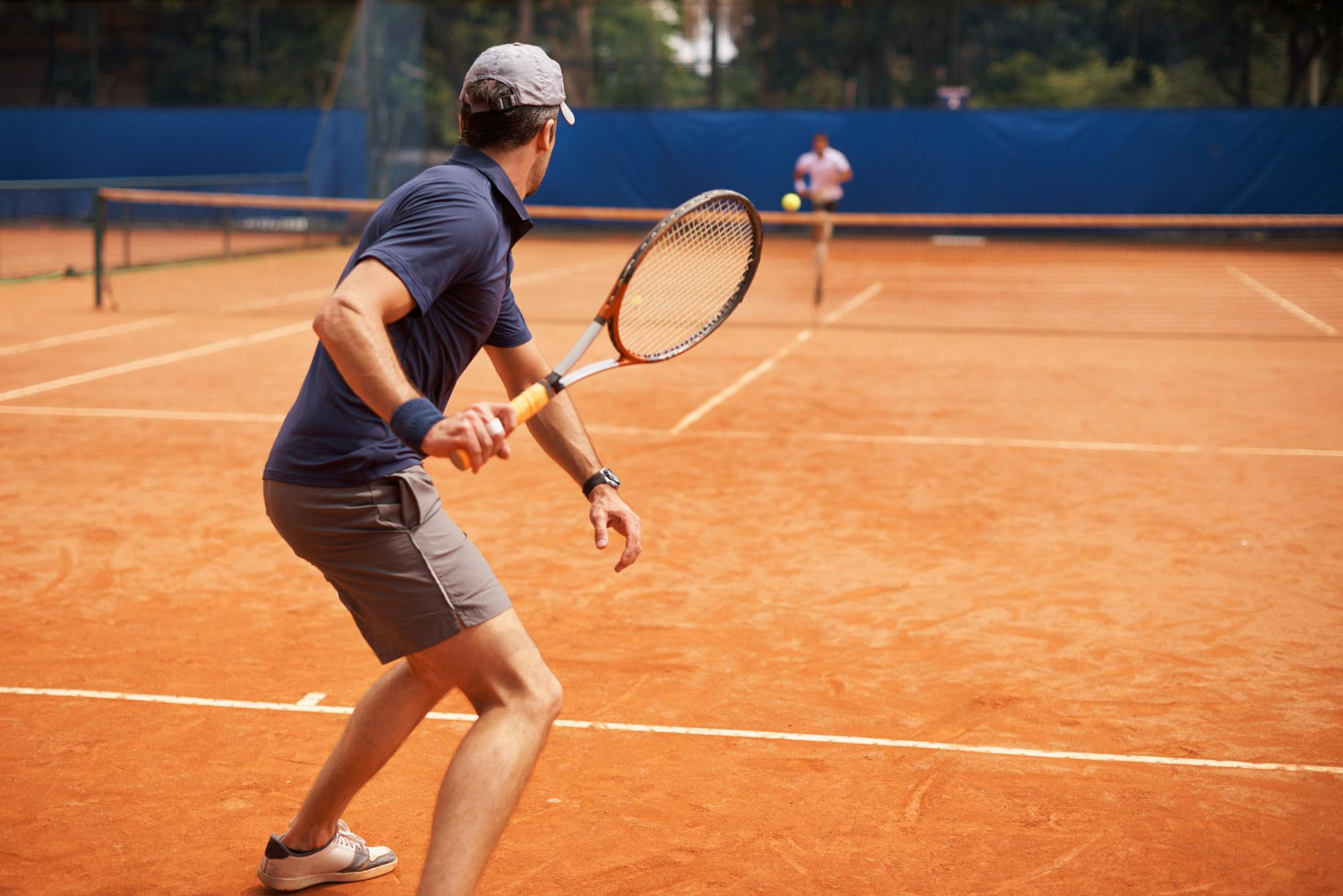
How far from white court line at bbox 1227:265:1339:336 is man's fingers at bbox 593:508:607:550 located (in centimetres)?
1331

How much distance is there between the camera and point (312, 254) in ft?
74.7

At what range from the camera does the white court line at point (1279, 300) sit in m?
14.8

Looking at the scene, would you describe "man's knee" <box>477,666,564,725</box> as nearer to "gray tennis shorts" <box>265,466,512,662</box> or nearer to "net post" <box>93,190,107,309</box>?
"gray tennis shorts" <box>265,466,512,662</box>

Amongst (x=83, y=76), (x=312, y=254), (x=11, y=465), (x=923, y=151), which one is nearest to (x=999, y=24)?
(x=923, y=151)

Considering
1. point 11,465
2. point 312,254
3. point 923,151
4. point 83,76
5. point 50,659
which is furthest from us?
point 83,76

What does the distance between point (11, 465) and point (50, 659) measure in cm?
339

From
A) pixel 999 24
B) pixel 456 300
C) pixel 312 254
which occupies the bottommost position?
pixel 312 254

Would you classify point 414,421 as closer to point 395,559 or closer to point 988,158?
point 395,559

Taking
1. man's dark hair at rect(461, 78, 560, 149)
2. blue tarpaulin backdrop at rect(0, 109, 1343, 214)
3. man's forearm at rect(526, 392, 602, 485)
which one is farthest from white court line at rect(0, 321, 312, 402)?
blue tarpaulin backdrop at rect(0, 109, 1343, 214)

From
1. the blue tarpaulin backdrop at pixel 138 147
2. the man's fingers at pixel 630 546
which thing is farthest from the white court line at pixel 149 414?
the blue tarpaulin backdrop at pixel 138 147

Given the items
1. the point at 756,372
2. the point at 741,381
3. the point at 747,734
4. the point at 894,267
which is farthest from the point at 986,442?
the point at 894,267

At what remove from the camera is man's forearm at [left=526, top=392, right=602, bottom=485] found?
10.2ft

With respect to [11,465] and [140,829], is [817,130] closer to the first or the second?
[11,465]

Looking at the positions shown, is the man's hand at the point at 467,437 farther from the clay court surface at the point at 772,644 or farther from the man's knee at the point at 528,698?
the clay court surface at the point at 772,644
